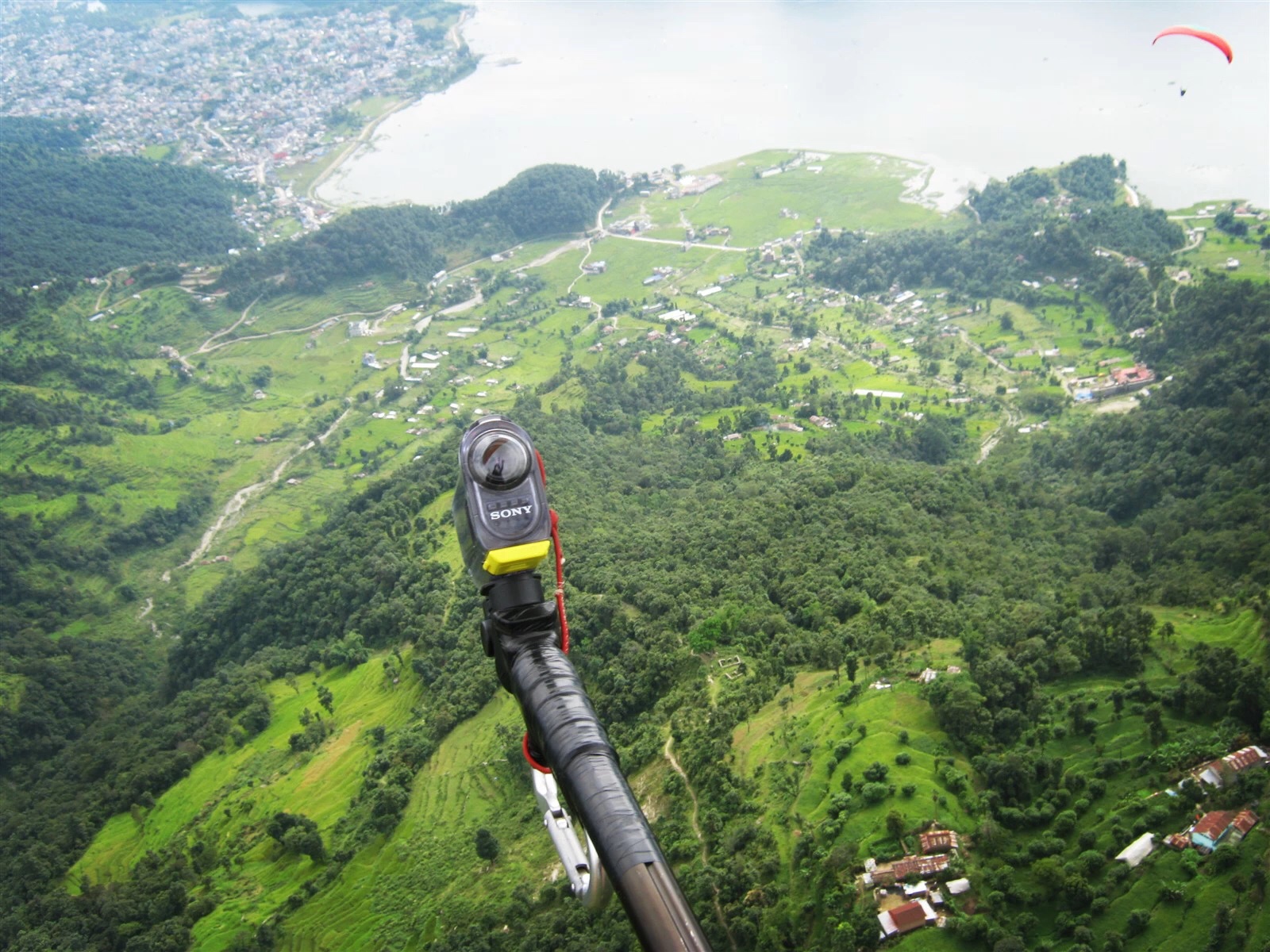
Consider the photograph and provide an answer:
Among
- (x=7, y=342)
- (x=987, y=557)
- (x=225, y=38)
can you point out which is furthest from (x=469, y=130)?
(x=987, y=557)

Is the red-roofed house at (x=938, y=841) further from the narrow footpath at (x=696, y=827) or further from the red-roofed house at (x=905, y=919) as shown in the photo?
the narrow footpath at (x=696, y=827)

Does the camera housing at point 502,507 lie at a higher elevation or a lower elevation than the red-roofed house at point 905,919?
higher

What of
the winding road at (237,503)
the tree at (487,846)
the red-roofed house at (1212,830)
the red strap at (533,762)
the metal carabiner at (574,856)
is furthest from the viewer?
the winding road at (237,503)

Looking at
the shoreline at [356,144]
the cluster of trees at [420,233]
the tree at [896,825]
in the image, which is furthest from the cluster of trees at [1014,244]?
the shoreline at [356,144]

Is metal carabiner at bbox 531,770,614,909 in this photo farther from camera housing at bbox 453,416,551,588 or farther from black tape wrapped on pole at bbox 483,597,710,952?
camera housing at bbox 453,416,551,588

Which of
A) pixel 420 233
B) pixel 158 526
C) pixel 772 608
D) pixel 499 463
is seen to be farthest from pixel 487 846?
pixel 420 233

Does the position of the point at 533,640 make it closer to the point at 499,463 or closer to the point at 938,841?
the point at 499,463

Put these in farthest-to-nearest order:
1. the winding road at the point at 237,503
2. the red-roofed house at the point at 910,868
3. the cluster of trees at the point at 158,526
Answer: the winding road at the point at 237,503 < the cluster of trees at the point at 158,526 < the red-roofed house at the point at 910,868
